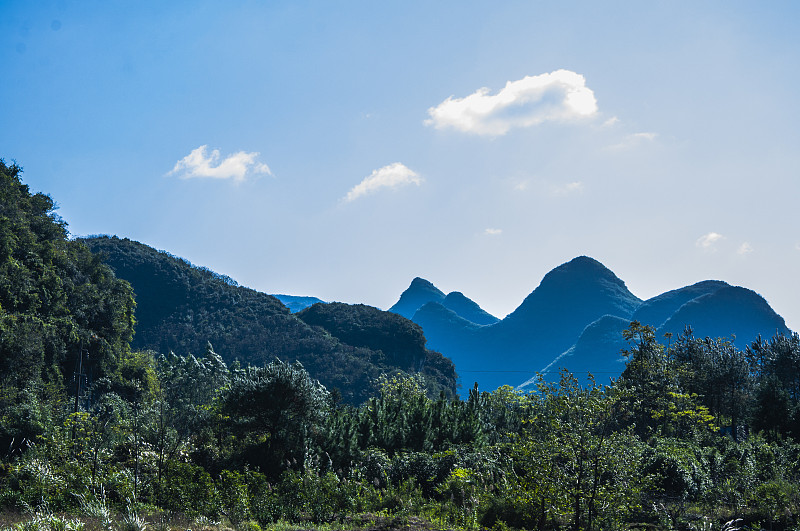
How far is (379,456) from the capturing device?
1238 cm

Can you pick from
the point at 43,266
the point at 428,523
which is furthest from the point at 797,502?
the point at 43,266

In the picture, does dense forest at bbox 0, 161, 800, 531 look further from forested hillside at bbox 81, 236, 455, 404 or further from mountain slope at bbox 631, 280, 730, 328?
mountain slope at bbox 631, 280, 730, 328

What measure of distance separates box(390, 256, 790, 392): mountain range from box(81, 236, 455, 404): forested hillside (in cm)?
7750

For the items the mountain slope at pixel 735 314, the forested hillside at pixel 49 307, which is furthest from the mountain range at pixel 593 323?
the forested hillside at pixel 49 307

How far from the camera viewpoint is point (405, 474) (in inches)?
443

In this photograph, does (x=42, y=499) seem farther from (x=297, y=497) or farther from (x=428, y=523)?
(x=428, y=523)

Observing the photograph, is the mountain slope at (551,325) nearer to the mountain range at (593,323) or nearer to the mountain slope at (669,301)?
the mountain range at (593,323)

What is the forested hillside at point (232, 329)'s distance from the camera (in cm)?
5931

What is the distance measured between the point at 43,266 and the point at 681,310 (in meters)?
147

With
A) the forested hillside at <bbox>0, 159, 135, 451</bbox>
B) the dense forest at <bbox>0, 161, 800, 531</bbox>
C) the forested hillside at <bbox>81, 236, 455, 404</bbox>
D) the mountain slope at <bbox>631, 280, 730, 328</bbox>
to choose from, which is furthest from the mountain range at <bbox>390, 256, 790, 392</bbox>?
the dense forest at <bbox>0, 161, 800, 531</bbox>

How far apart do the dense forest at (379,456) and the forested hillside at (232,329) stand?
30.5 metres

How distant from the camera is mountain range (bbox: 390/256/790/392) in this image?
453ft

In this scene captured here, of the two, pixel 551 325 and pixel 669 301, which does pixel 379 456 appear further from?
pixel 551 325

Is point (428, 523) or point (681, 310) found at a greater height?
point (681, 310)
